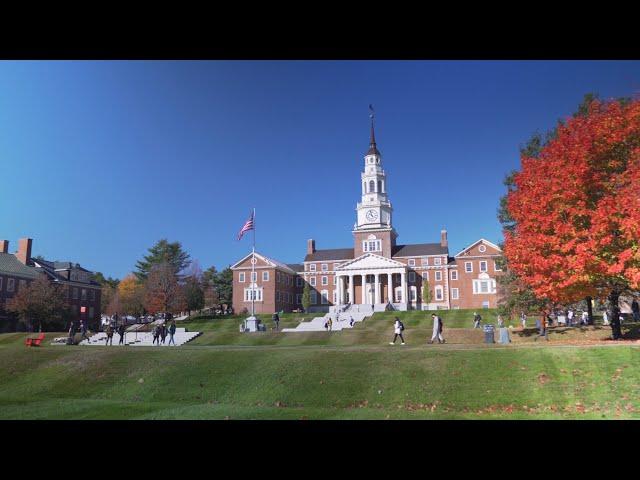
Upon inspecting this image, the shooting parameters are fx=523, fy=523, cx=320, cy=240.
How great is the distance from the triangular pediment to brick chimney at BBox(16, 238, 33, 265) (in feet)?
129

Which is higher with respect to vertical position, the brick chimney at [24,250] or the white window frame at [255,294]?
the brick chimney at [24,250]

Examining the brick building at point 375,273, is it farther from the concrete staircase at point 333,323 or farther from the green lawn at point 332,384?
the green lawn at point 332,384

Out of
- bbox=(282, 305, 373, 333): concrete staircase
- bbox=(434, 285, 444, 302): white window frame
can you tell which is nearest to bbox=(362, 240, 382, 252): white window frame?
bbox=(434, 285, 444, 302): white window frame

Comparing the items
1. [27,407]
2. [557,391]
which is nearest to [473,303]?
[557,391]

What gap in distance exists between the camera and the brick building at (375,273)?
2648 inches

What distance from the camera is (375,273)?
72438 mm

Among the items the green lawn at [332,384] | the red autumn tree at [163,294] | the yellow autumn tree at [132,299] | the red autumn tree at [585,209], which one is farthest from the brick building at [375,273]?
the green lawn at [332,384]

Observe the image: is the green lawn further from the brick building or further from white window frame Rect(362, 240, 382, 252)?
white window frame Rect(362, 240, 382, 252)

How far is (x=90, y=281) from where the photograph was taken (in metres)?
70.1

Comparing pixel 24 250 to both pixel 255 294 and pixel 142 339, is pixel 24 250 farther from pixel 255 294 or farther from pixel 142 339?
pixel 255 294

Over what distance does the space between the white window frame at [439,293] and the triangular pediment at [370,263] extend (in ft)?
18.4
